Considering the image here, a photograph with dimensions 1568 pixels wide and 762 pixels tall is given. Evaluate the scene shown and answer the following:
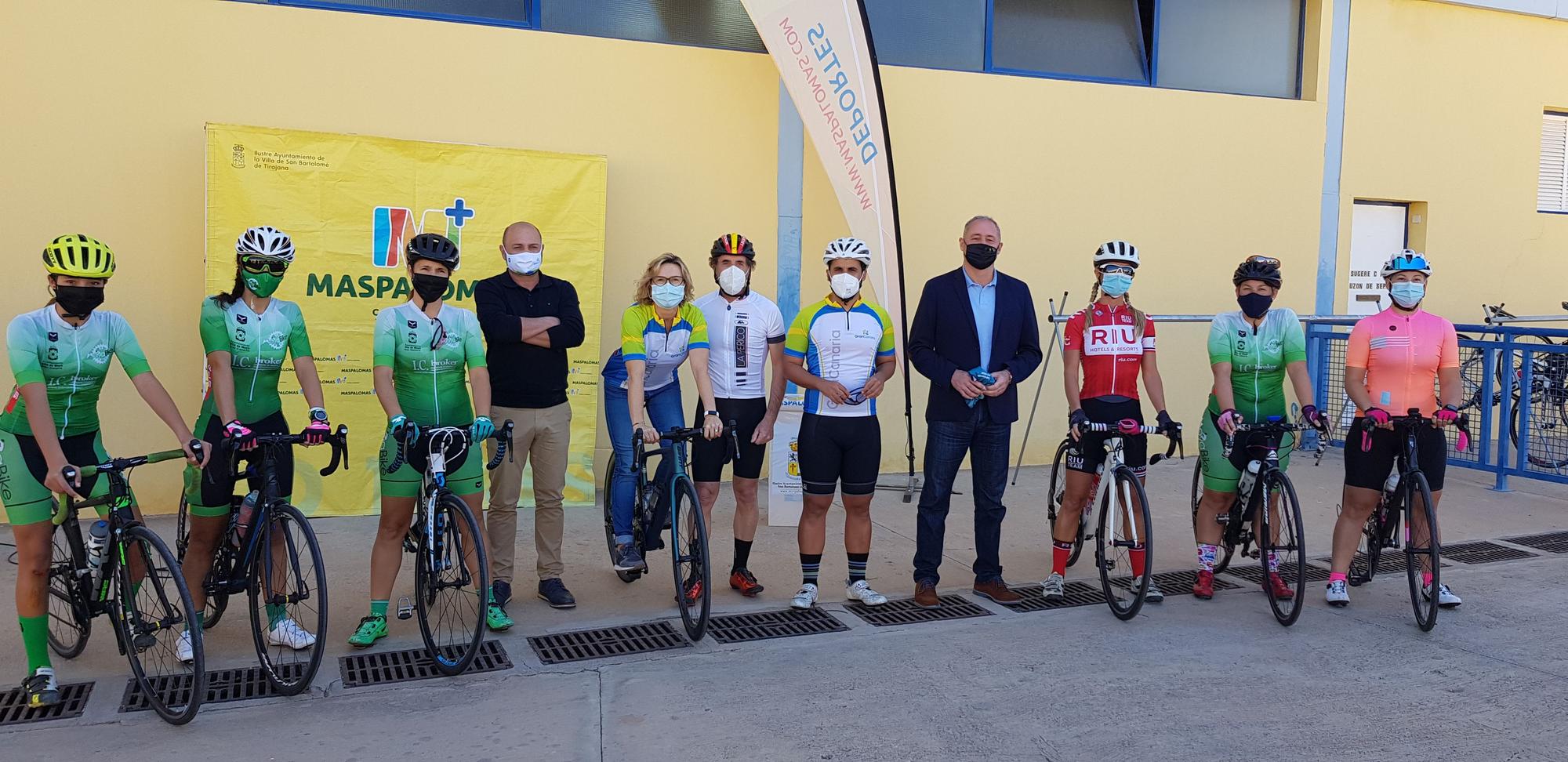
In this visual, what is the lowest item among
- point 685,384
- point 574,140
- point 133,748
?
point 133,748

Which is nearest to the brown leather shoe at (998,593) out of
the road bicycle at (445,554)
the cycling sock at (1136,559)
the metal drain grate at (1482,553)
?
the cycling sock at (1136,559)

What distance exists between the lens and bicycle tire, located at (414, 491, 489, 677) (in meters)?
4.57

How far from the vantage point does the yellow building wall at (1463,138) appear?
426 inches

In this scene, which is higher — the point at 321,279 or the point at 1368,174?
the point at 1368,174

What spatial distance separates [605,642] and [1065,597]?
8.00ft

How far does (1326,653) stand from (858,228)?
4200 millimetres

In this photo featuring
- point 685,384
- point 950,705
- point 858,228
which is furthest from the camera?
point 685,384

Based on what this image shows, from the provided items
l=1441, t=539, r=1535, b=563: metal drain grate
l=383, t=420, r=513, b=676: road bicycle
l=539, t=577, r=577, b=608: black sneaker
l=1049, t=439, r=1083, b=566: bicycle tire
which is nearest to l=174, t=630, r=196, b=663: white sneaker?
l=383, t=420, r=513, b=676: road bicycle

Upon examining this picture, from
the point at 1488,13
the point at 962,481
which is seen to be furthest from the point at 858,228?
the point at 1488,13

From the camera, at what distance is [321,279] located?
24.2 ft

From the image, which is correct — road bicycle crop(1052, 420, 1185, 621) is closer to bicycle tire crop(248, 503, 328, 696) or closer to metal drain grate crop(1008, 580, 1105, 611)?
metal drain grate crop(1008, 580, 1105, 611)

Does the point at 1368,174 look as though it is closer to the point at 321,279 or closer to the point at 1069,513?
the point at 1069,513

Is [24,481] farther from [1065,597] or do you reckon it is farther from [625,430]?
[1065,597]

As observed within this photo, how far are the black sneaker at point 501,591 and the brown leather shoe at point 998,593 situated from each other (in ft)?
7.89
